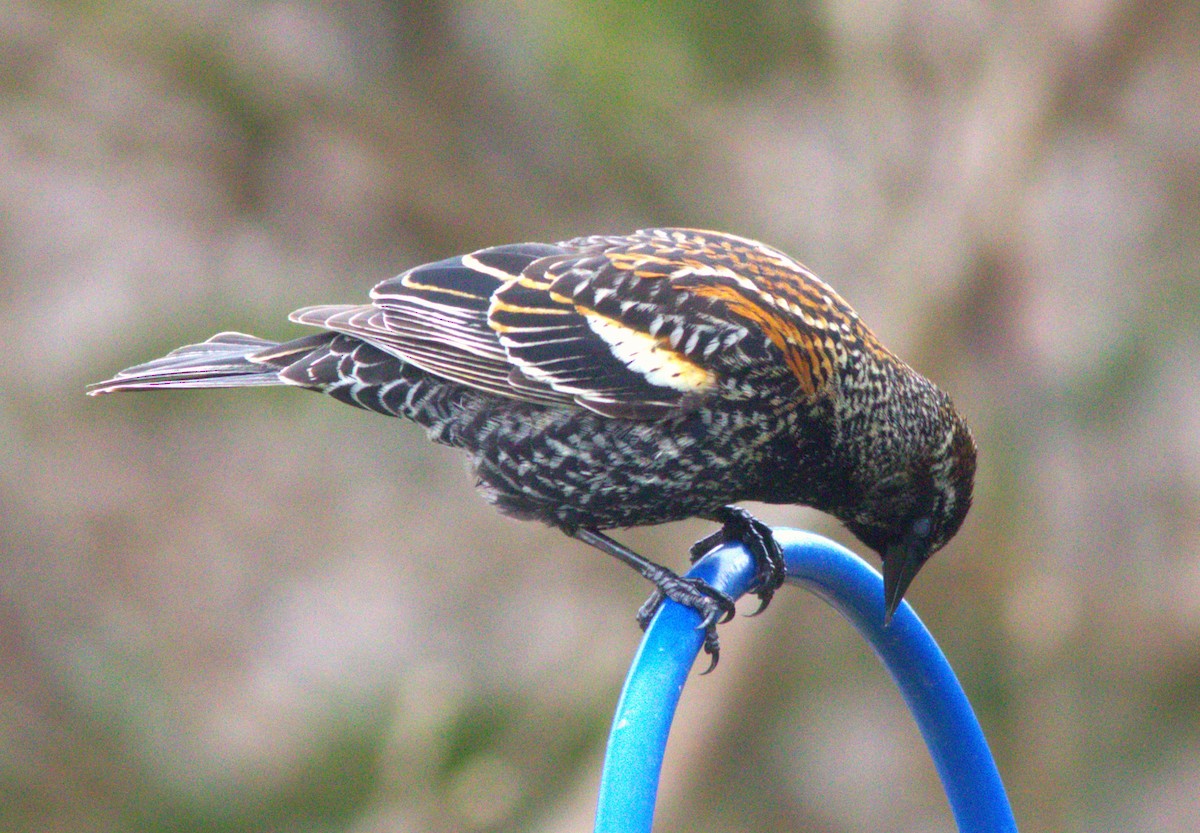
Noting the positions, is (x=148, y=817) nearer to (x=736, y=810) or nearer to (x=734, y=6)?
(x=736, y=810)

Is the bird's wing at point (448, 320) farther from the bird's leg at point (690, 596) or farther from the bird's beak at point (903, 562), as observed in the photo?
the bird's beak at point (903, 562)

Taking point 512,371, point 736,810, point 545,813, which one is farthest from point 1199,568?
point 512,371

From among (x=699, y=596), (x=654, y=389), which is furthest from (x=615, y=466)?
(x=699, y=596)

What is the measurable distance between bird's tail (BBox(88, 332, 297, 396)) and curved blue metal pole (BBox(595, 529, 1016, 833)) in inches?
52.7

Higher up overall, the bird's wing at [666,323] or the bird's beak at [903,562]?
the bird's wing at [666,323]

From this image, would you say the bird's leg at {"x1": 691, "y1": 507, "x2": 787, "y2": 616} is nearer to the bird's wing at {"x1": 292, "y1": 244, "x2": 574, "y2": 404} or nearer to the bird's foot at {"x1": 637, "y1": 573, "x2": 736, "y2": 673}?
the bird's foot at {"x1": 637, "y1": 573, "x2": 736, "y2": 673}

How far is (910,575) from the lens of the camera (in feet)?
A: 9.66

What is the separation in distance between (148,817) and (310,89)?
Result: 10.3 feet

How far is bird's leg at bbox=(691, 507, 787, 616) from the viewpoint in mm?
2738

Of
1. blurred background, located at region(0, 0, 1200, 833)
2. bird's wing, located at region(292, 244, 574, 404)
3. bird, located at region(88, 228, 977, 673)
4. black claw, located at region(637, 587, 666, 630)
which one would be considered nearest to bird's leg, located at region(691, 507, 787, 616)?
bird, located at region(88, 228, 977, 673)

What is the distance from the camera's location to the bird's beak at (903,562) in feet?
9.27

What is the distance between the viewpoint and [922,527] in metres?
3.06

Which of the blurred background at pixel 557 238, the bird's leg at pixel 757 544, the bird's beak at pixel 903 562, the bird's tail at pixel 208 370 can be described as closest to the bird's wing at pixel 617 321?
the bird's tail at pixel 208 370

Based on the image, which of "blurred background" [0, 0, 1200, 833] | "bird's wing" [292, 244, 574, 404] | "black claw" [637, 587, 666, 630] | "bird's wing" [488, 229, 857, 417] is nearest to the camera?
"black claw" [637, 587, 666, 630]
